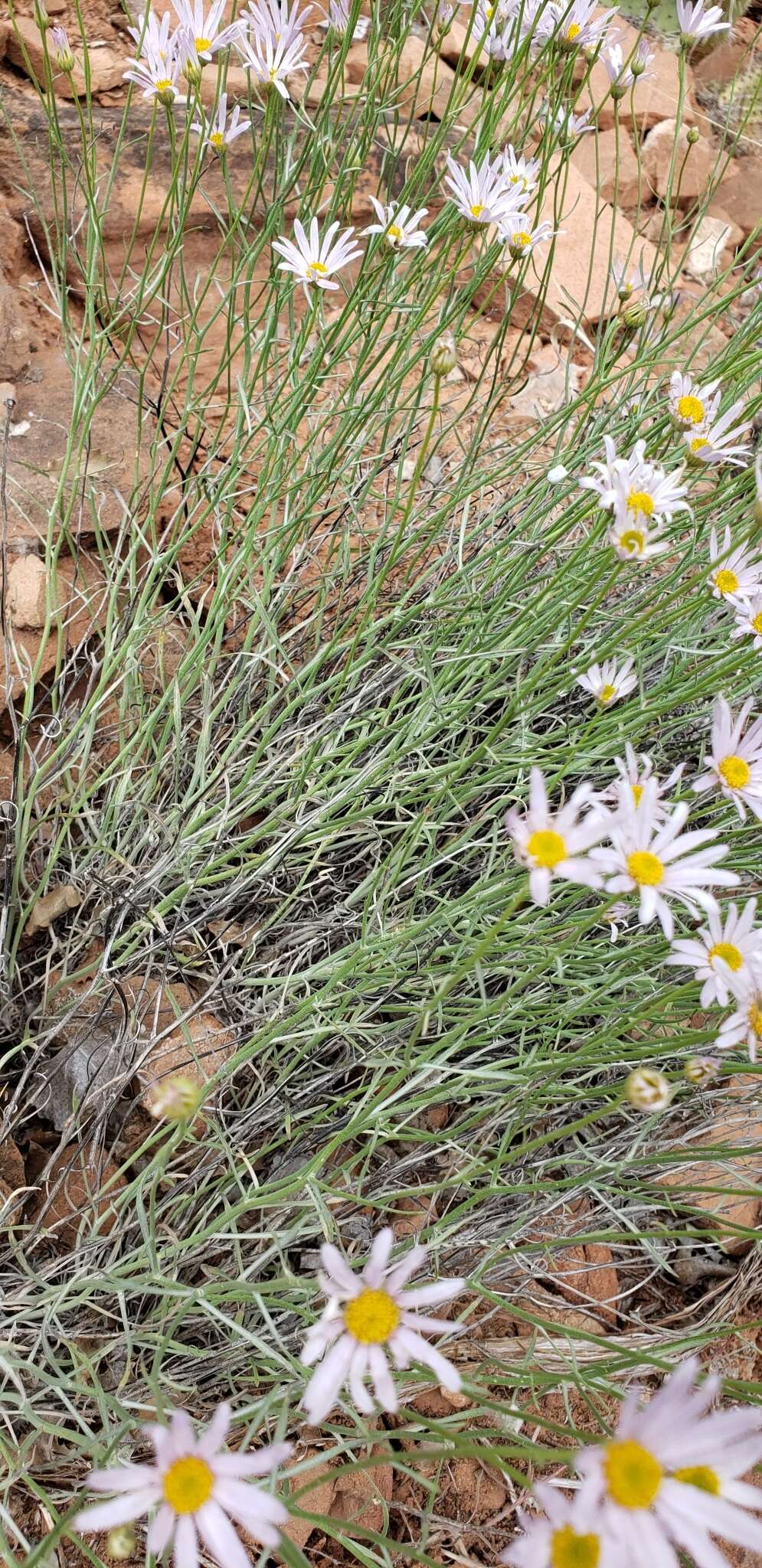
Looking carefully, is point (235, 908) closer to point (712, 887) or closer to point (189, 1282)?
point (189, 1282)

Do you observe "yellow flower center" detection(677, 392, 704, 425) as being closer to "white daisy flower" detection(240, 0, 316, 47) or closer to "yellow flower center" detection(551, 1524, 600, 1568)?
"white daisy flower" detection(240, 0, 316, 47)

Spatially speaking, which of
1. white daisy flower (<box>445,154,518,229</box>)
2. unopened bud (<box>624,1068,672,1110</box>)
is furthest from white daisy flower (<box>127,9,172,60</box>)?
unopened bud (<box>624,1068,672,1110</box>)

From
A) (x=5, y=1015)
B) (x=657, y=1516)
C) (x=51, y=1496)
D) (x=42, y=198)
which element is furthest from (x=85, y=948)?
(x=42, y=198)

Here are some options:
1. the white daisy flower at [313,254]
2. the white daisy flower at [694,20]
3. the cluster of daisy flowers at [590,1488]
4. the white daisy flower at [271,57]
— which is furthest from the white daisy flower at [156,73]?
the cluster of daisy flowers at [590,1488]

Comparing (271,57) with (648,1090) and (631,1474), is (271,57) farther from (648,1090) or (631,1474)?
(631,1474)

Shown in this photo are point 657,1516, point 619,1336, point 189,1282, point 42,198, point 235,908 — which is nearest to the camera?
point 657,1516

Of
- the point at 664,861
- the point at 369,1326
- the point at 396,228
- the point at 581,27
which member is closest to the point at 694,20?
the point at 581,27

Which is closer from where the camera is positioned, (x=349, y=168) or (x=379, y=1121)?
(x=379, y=1121)
